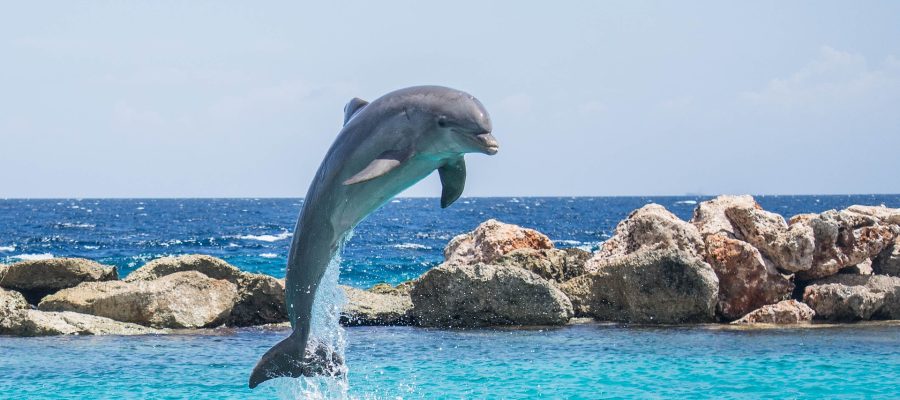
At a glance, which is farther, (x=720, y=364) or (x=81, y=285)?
(x=81, y=285)

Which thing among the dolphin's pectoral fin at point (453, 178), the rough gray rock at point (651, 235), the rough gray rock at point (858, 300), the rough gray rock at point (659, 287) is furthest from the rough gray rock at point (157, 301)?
the dolphin's pectoral fin at point (453, 178)

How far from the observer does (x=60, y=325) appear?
41.2ft

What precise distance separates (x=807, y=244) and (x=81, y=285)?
34.5ft

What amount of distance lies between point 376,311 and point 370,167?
981 centimetres

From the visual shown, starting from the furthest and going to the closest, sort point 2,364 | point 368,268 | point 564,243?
1. point 564,243
2. point 368,268
3. point 2,364

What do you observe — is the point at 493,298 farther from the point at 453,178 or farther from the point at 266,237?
the point at 266,237

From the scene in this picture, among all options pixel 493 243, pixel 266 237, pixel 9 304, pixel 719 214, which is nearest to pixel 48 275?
pixel 9 304

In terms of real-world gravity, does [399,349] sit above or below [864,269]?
below

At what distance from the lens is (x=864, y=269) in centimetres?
1480

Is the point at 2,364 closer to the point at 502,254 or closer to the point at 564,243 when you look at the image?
the point at 502,254

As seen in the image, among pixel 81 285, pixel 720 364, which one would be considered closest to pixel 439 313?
pixel 720 364

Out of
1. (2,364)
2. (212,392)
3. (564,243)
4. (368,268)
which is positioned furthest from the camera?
(564,243)

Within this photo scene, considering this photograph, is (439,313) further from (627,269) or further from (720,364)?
(720,364)

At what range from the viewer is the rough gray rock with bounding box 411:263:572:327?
44.3 feet
